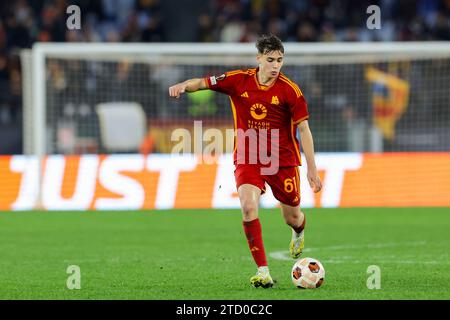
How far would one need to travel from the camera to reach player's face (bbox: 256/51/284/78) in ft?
30.1

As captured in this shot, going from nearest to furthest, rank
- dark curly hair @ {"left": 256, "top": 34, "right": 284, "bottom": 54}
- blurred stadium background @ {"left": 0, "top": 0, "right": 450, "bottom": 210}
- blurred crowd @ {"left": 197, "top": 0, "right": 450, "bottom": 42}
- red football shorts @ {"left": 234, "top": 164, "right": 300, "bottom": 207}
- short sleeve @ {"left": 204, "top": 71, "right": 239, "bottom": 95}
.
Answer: dark curly hair @ {"left": 256, "top": 34, "right": 284, "bottom": 54}
red football shorts @ {"left": 234, "top": 164, "right": 300, "bottom": 207}
short sleeve @ {"left": 204, "top": 71, "right": 239, "bottom": 95}
blurred stadium background @ {"left": 0, "top": 0, "right": 450, "bottom": 210}
blurred crowd @ {"left": 197, "top": 0, "right": 450, "bottom": 42}

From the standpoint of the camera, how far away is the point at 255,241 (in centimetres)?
911

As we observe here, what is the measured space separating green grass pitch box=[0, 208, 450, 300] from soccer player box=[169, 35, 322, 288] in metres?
0.72

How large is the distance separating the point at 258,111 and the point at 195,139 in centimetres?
1134

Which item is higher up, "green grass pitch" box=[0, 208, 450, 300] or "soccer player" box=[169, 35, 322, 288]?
"soccer player" box=[169, 35, 322, 288]

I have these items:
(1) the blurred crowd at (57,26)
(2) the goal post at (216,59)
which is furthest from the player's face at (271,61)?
(1) the blurred crowd at (57,26)

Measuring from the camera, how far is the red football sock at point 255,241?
9020 mm

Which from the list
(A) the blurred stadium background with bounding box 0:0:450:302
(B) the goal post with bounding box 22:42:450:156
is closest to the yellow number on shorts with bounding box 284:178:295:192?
(A) the blurred stadium background with bounding box 0:0:450:302

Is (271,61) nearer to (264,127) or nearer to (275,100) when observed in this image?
(275,100)

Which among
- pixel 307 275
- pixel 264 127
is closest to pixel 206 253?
pixel 264 127

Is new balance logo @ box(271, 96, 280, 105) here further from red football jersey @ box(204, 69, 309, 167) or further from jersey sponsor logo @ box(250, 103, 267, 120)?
jersey sponsor logo @ box(250, 103, 267, 120)

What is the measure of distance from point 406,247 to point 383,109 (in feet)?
28.7

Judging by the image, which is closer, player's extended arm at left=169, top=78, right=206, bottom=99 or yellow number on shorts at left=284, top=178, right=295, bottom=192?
player's extended arm at left=169, top=78, right=206, bottom=99
